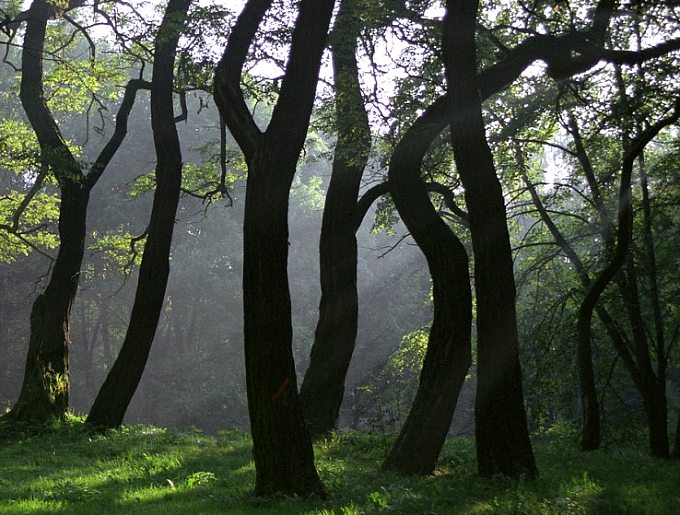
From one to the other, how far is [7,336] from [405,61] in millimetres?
38584

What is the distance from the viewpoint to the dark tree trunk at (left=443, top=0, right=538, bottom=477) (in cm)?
915

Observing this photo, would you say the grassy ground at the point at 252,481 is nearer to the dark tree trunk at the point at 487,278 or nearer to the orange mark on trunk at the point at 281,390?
the dark tree trunk at the point at 487,278

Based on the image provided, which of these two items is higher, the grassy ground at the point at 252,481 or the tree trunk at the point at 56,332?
the tree trunk at the point at 56,332

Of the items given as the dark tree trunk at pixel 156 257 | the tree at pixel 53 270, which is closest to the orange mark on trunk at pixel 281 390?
the dark tree trunk at pixel 156 257

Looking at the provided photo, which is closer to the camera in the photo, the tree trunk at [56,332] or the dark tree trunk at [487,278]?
the dark tree trunk at [487,278]

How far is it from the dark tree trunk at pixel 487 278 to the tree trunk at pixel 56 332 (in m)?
10.0

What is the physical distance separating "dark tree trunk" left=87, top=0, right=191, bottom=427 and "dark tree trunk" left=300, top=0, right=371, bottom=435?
336 centimetres

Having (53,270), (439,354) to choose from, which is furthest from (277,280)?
(53,270)

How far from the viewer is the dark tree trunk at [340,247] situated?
1395cm

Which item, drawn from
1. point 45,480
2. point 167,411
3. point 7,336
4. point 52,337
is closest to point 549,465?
point 45,480

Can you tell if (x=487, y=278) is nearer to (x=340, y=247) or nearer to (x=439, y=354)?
(x=439, y=354)

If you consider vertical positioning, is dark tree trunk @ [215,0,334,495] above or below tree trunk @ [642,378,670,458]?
above

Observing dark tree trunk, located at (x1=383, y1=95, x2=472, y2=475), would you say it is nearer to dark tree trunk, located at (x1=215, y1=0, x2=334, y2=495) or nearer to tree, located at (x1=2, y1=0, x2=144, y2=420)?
dark tree trunk, located at (x1=215, y1=0, x2=334, y2=495)

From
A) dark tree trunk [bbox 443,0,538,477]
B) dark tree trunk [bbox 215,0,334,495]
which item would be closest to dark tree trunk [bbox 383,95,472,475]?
dark tree trunk [bbox 443,0,538,477]
